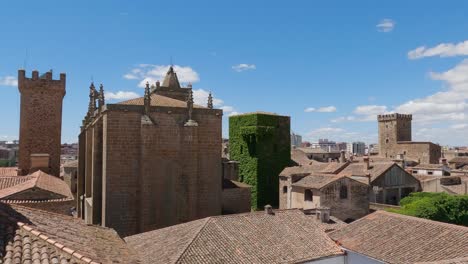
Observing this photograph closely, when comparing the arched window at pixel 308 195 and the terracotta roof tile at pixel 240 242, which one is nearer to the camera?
the terracotta roof tile at pixel 240 242

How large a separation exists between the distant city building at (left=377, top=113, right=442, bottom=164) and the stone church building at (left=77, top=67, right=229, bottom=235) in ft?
151

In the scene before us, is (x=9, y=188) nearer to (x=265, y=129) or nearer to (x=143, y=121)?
(x=143, y=121)

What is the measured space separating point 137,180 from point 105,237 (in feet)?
28.0

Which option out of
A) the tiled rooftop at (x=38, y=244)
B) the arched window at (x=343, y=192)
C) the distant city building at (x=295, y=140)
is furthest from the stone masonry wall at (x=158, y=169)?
the distant city building at (x=295, y=140)

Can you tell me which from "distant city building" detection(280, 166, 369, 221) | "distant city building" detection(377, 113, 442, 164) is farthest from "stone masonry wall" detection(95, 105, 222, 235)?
"distant city building" detection(377, 113, 442, 164)

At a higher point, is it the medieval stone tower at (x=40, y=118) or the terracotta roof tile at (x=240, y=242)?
the medieval stone tower at (x=40, y=118)

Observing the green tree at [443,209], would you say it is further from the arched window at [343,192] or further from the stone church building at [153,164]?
the stone church building at [153,164]

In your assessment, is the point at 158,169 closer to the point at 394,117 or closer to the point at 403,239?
the point at 403,239

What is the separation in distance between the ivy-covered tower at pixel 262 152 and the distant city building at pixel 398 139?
32484 mm

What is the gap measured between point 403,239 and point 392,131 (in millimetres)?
53107

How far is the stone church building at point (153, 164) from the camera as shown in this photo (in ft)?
58.7

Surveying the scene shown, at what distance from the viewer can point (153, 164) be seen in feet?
61.0

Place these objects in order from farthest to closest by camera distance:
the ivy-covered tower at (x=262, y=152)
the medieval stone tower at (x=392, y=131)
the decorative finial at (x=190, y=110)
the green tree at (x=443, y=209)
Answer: the medieval stone tower at (x=392, y=131)
the ivy-covered tower at (x=262, y=152)
the green tree at (x=443, y=209)
the decorative finial at (x=190, y=110)

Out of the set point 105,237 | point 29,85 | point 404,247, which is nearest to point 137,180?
point 105,237
